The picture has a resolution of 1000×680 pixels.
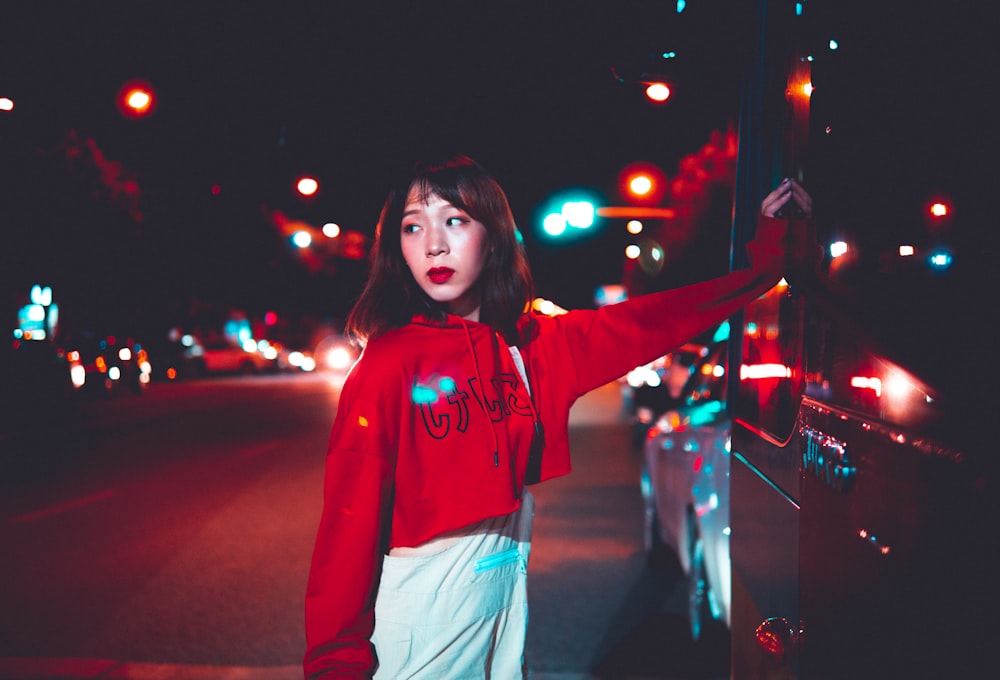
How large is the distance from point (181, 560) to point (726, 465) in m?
4.35

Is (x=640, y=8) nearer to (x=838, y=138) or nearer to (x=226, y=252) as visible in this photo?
(x=838, y=138)

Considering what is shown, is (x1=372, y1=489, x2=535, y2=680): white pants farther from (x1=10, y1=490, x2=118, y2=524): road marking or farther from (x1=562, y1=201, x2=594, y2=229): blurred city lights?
(x1=562, y1=201, x2=594, y2=229): blurred city lights

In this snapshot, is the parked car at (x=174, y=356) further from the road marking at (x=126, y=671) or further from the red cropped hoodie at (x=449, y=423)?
the red cropped hoodie at (x=449, y=423)

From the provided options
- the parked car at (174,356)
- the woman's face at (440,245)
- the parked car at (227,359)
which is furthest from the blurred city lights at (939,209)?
the parked car at (227,359)

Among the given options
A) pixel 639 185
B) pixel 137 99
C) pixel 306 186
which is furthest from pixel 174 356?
pixel 639 185

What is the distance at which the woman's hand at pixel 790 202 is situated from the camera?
186 centimetres

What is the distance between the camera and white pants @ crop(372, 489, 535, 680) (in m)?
1.75

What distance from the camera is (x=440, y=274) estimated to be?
2.10m

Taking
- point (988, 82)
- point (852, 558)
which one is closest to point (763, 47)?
point (988, 82)

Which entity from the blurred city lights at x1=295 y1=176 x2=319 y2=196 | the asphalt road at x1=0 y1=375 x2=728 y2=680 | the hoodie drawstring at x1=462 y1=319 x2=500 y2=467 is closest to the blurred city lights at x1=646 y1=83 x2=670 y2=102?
the hoodie drawstring at x1=462 y1=319 x2=500 y2=467

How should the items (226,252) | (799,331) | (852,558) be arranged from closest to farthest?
(852,558), (799,331), (226,252)

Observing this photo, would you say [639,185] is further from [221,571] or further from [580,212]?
[221,571]

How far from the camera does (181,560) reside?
6105 millimetres

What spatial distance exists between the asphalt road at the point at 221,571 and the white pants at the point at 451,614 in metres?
2.22
